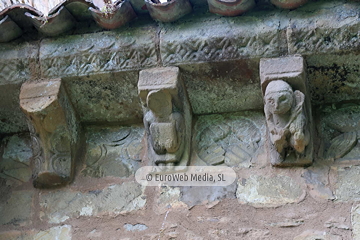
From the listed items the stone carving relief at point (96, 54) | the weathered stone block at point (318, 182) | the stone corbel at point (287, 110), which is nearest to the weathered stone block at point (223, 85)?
the stone corbel at point (287, 110)

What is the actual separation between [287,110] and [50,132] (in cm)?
135

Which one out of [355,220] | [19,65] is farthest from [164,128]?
[355,220]

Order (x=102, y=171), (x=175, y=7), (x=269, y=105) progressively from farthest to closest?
1. (x=102, y=171)
2. (x=175, y=7)
3. (x=269, y=105)

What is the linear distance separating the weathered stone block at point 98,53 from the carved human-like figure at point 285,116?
0.71 m

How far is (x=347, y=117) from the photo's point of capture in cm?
317

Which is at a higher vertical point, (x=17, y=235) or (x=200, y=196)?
(x=200, y=196)

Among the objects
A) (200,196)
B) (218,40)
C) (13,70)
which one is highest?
(218,40)

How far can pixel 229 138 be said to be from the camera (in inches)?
128

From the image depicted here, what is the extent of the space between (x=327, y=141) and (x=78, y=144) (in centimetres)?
145

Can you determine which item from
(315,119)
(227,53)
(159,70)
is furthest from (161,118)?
(315,119)

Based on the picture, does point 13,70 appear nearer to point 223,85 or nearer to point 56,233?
point 56,233

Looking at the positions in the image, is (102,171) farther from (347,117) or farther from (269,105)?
(347,117)

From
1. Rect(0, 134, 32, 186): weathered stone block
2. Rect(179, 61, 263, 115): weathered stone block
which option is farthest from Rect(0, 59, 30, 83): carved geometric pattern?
Rect(179, 61, 263, 115): weathered stone block

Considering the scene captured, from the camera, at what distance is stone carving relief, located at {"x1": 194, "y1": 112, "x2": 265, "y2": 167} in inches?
124
